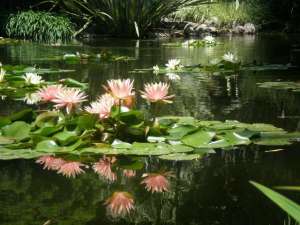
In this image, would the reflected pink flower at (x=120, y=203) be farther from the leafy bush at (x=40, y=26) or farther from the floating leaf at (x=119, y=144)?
the leafy bush at (x=40, y=26)

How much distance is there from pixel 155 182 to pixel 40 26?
966 cm

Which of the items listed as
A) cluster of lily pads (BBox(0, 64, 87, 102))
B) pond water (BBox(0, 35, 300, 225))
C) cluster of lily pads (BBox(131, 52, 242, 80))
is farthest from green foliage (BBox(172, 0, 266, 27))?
pond water (BBox(0, 35, 300, 225))

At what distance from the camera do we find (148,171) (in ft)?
5.72

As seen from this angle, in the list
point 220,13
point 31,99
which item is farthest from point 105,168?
point 220,13

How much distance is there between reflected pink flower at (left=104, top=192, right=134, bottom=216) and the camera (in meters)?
1.36

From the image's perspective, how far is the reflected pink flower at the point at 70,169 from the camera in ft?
5.62

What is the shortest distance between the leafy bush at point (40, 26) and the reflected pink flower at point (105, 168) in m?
9.02

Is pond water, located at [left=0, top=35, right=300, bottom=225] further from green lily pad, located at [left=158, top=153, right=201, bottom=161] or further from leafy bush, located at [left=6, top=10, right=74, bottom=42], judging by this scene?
leafy bush, located at [left=6, top=10, right=74, bottom=42]

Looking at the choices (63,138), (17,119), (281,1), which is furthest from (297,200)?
(281,1)

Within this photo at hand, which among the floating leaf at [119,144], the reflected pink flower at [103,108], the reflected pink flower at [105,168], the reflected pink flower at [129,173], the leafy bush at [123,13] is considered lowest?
the reflected pink flower at [105,168]

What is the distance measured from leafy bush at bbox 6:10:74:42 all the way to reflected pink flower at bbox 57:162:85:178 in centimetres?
907

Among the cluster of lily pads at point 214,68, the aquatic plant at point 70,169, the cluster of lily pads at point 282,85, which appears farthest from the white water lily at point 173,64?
the aquatic plant at point 70,169

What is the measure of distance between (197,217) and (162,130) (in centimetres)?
82

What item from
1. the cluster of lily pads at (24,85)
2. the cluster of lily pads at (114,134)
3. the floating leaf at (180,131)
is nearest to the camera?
the cluster of lily pads at (114,134)
